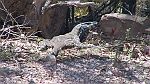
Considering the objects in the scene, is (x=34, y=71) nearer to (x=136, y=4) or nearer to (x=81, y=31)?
(x=81, y=31)

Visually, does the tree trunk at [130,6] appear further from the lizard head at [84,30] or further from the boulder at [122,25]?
the lizard head at [84,30]

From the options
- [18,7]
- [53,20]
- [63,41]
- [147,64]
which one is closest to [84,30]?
[53,20]

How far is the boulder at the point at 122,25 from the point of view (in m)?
7.04

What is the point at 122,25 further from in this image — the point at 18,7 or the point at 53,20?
the point at 18,7

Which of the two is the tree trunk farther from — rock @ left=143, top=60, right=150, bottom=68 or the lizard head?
rock @ left=143, top=60, right=150, bottom=68

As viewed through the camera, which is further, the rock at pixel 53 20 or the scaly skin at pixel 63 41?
the rock at pixel 53 20

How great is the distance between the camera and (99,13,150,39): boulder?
7035 millimetres

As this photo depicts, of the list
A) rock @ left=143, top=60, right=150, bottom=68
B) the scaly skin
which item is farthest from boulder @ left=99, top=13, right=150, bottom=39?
rock @ left=143, top=60, right=150, bottom=68

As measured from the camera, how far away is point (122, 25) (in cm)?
713

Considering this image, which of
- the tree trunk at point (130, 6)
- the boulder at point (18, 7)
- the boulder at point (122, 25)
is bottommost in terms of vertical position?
the boulder at point (122, 25)

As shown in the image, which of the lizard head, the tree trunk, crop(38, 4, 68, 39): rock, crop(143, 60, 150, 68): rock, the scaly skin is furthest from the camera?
the tree trunk

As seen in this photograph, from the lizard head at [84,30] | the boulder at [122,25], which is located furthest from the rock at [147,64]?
the lizard head at [84,30]

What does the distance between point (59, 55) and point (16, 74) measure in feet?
3.50

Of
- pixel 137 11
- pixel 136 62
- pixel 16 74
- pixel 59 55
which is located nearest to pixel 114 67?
pixel 136 62
